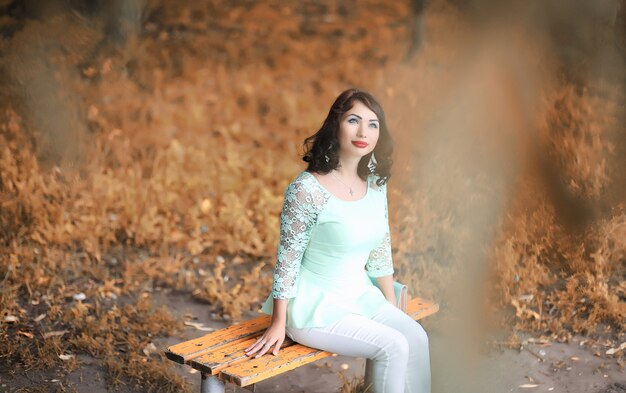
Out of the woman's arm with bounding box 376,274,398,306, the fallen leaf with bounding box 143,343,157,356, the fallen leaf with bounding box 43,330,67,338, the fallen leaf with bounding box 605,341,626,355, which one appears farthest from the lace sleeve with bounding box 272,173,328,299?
the fallen leaf with bounding box 605,341,626,355

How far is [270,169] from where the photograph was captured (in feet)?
21.4

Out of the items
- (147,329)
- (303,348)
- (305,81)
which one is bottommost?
(147,329)

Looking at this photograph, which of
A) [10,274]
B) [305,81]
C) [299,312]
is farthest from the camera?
[305,81]

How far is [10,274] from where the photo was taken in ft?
16.4

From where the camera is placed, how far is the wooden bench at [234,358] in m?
2.98

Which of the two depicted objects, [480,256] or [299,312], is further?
[480,256]

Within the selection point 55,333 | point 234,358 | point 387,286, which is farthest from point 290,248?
point 55,333

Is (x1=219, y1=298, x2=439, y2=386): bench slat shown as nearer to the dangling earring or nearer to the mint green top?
the mint green top

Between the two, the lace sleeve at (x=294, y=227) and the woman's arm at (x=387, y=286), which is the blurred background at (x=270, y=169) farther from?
the lace sleeve at (x=294, y=227)

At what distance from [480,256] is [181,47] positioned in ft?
13.2

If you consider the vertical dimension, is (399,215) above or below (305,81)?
below

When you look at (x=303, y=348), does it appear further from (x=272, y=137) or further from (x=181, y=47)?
(x=181, y=47)

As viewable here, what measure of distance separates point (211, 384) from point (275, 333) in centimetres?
31

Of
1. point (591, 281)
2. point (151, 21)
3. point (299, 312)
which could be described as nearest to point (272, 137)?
point (151, 21)
